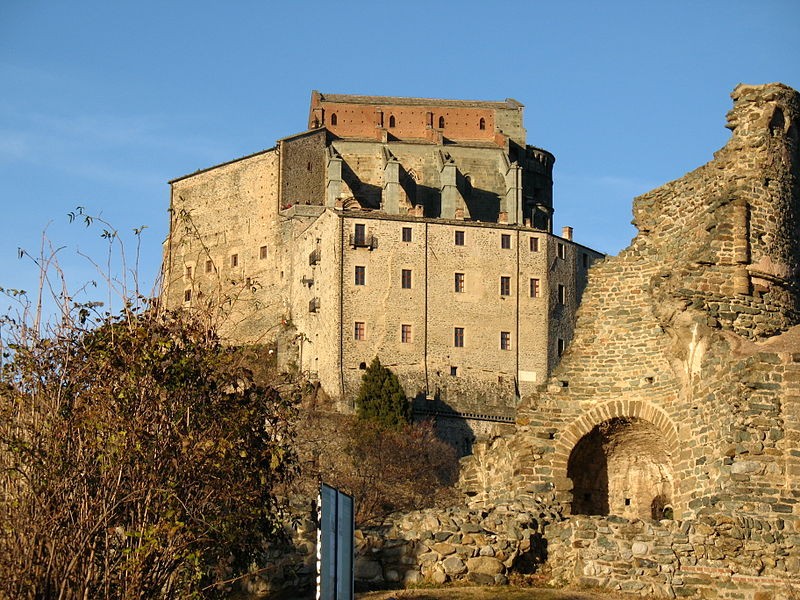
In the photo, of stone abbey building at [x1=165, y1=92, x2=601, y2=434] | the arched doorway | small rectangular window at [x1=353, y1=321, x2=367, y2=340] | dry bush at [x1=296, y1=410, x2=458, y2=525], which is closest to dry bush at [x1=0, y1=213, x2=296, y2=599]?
the arched doorway

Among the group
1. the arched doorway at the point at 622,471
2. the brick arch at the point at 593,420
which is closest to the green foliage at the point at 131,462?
the brick arch at the point at 593,420

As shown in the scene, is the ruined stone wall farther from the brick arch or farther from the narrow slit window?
the narrow slit window

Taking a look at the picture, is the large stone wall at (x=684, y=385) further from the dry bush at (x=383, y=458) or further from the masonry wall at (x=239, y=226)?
the masonry wall at (x=239, y=226)

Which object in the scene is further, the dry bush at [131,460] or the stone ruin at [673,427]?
the stone ruin at [673,427]

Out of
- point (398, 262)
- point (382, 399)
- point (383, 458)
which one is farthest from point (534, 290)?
point (383, 458)

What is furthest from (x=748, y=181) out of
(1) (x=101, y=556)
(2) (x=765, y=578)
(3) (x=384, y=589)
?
(1) (x=101, y=556)

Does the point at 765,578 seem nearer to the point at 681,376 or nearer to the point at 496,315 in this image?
the point at 681,376

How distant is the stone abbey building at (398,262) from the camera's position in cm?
8844

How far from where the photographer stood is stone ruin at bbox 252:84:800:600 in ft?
61.1

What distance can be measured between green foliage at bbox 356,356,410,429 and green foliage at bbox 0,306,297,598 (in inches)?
2452

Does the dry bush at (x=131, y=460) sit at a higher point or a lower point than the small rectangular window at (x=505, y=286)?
lower

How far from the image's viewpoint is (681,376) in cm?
2134

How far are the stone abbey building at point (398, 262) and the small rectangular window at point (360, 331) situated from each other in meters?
0.08

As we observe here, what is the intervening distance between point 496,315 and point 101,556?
248 feet
